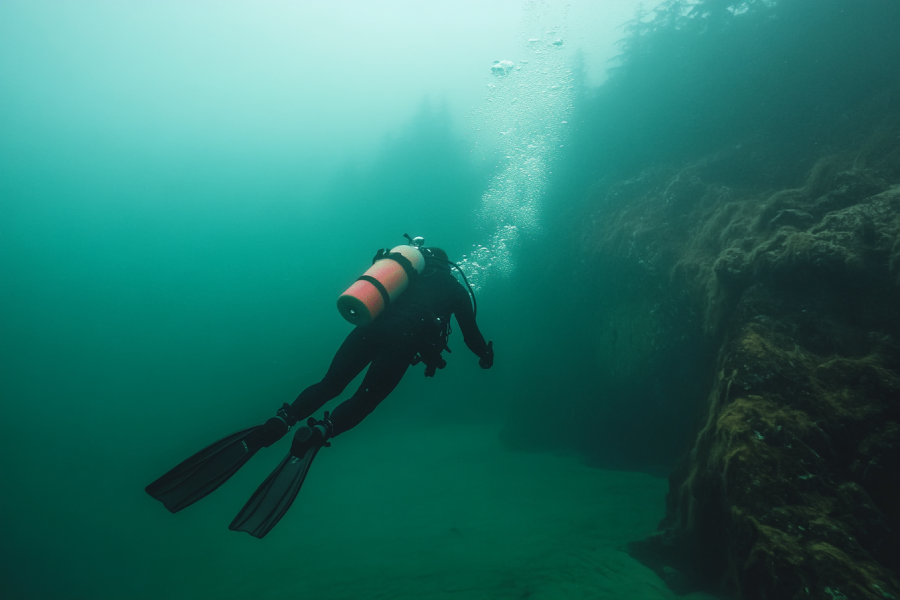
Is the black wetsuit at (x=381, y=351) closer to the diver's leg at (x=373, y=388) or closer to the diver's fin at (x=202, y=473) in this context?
the diver's leg at (x=373, y=388)

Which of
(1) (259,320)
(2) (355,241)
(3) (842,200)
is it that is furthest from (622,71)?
(1) (259,320)

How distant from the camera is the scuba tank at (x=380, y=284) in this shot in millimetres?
3369

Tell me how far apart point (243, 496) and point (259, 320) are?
37216mm

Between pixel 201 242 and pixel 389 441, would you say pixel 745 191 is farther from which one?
pixel 201 242

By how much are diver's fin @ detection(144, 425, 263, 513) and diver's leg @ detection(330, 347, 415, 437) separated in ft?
2.39

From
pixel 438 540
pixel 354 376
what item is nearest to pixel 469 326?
pixel 354 376

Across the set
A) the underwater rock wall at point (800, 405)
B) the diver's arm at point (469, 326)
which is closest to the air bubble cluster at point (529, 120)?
the underwater rock wall at point (800, 405)

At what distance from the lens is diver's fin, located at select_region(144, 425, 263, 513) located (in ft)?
9.73

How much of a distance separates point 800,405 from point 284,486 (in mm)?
5405

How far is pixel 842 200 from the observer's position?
5336 mm

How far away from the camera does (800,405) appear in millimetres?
4023

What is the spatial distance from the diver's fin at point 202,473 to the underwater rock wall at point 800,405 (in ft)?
15.3

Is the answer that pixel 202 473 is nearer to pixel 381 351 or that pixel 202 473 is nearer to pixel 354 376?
pixel 354 376

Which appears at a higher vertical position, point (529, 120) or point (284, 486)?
point (529, 120)
